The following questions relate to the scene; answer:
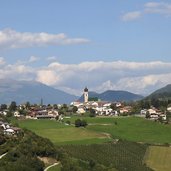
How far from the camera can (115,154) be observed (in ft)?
Result: 225

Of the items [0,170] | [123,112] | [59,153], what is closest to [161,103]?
[123,112]

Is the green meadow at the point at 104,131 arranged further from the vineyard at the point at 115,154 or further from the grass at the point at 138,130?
the vineyard at the point at 115,154

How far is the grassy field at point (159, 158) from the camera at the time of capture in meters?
64.5

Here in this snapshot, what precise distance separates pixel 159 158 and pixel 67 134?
23.1 meters

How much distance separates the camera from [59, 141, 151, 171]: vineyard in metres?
61.1

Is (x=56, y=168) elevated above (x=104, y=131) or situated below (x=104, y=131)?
below

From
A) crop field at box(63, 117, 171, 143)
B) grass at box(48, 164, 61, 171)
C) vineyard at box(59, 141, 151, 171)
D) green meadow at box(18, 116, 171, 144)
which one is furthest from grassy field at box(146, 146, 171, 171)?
grass at box(48, 164, 61, 171)

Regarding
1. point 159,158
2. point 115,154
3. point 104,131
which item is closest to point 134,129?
point 104,131

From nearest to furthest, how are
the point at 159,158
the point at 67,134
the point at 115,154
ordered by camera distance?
the point at 115,154 < the point at 159,158 < the point at 67,134

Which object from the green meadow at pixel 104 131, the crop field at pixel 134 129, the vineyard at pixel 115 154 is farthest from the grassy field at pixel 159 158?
the crop field at pixel 134 129

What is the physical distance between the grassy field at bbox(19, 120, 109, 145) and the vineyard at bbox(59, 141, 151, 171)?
4613 mm

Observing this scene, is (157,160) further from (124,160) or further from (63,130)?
(63,130)

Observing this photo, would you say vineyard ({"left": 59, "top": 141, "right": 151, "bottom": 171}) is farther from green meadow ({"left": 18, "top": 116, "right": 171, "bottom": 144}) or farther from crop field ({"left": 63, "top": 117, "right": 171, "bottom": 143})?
crop field ({"left": 63, "top": 117, "right": 171, "bottom": 143})

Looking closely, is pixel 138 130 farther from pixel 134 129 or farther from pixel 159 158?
pixel 159 158
